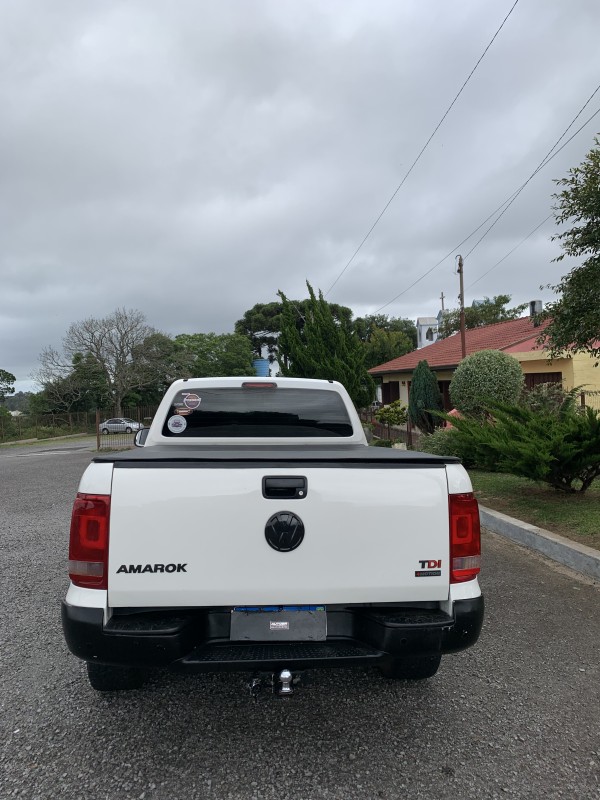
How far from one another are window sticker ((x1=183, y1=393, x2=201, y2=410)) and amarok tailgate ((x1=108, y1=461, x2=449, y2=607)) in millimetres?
1757

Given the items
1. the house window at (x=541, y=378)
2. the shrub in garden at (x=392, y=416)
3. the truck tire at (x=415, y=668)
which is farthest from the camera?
the shrub in garden at (x=392, y=416)

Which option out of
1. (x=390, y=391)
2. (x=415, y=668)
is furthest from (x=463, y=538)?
(x=390, y=391)

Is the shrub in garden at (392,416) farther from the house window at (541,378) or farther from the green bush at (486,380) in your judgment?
the green bush at (486,380)

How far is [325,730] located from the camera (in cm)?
265

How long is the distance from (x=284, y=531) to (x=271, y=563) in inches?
5.8

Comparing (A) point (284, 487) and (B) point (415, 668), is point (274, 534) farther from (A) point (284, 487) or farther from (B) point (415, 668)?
(B) point (415, 668)

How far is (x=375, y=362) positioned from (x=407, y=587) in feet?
141

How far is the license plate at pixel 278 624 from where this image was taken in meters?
2.38

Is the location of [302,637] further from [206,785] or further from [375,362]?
[375,362]

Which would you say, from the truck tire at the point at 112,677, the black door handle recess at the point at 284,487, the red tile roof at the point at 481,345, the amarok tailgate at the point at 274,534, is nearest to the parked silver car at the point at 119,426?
the red tile roof at the point at 481,345

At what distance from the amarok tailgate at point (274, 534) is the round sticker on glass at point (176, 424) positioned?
5.48ft

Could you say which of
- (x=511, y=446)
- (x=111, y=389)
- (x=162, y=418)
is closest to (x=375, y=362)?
(x=111, y=389)

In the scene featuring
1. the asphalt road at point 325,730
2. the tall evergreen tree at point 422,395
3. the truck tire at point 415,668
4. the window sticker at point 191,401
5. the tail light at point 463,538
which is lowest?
the asphalt road at point 325,730

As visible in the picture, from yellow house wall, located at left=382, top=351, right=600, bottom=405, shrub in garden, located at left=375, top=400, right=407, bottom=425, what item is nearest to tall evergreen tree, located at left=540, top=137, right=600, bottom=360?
yellow house wall, located at left=382, top=351, right=600, bottom=405
